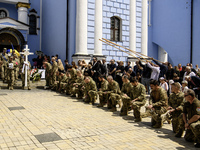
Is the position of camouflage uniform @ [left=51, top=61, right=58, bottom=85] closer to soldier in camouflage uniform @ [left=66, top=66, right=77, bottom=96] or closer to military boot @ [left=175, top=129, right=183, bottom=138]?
soldier in camouflage uniform @ [left=66, top=66, right=77, bottom=96]

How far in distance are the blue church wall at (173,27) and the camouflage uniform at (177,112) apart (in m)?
15.6

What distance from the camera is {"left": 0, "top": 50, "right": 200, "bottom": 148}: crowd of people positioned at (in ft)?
19.2

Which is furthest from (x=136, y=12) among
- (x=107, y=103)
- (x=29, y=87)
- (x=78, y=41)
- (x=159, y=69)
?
(x=107, y=103)

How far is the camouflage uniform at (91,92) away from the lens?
10.5 meters

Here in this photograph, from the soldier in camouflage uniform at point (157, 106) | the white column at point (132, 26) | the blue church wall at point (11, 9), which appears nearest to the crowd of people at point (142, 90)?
the soldier in camouflage uniform at point (157, 106)

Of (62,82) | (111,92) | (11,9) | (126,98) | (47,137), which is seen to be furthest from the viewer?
(11,9)

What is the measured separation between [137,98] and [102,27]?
10767 mm

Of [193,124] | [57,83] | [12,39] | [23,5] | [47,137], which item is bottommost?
[47,137]

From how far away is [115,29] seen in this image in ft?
61.7

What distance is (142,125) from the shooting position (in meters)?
7.31

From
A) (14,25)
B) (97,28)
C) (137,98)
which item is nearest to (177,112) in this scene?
(137,98)

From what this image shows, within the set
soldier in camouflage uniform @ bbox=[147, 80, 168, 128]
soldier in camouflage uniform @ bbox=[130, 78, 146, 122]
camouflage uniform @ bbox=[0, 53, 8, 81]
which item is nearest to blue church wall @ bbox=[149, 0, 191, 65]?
camouflage uniform @ bbox=[0, 53, 8, 81]

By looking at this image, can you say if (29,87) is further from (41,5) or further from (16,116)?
(41,5)

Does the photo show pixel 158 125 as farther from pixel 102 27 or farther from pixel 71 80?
pixel 102 27
